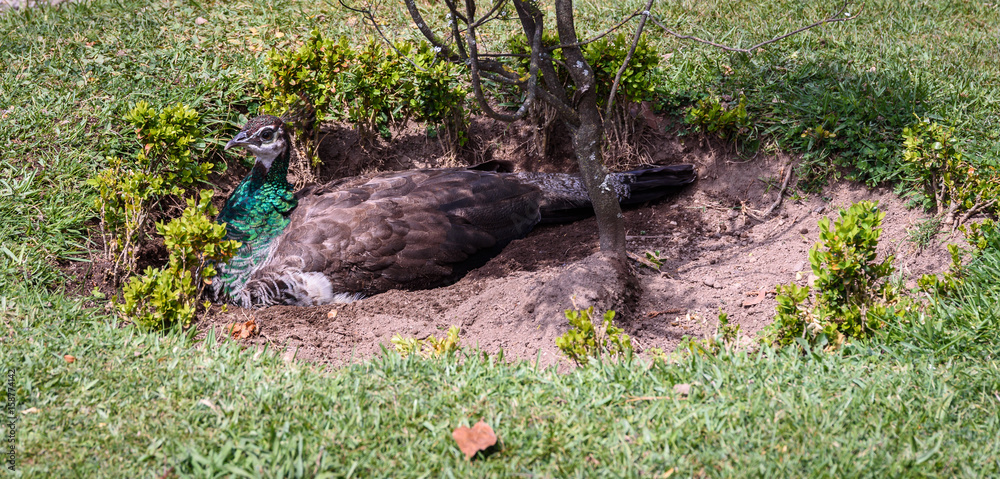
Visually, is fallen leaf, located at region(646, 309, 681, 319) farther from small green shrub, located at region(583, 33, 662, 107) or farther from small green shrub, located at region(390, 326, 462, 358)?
small green shrub, located at region(583, 33, 662, 107)

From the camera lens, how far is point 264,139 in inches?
199

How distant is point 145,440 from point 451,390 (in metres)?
1.17

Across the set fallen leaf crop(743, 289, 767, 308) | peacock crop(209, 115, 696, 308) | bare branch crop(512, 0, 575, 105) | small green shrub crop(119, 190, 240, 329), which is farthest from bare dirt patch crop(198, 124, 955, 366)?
bare branch crop(512, 0, 575, 105)

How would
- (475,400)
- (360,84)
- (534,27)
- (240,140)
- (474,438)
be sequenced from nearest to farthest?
(474,438) → (475,400) → (534,27) → (240,140) → (360,84)

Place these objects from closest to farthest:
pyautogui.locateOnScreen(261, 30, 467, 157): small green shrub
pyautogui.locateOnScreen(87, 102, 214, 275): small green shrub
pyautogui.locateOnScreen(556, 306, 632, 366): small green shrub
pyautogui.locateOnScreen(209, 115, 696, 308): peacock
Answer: pyautogui.locateOnScreen(556, 306, 632, 366): small green shrub
pyautogui.locateOnScreen(87, 102, 214, 275): small green shrub
pyautogui.locateOnScreen(209, 115, 696, 308): peacock
pyautogui.locateOnScreen(261, 30, 467, 157): small green shrub

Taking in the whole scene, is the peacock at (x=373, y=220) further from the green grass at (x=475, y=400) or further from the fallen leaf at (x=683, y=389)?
the fallen leaf at (x=683, y=389)

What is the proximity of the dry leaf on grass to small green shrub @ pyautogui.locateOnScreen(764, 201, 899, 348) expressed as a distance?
268 centimetres

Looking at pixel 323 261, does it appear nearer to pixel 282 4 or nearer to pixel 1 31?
pixel 282 4

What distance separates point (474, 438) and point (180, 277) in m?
2.16

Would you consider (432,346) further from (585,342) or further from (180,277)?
(180,277)

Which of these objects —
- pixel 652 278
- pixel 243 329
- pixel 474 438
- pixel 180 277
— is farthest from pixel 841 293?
pixel 180 277

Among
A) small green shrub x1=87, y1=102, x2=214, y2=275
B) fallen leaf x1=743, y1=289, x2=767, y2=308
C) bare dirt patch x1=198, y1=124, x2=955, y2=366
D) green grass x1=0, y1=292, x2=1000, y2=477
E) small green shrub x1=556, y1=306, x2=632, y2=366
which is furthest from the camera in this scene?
small green shrub x1=87, y1=102, x2=214, y2=275

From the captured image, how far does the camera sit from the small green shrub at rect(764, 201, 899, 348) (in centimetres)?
331

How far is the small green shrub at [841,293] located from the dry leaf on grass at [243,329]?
2.68 meters
